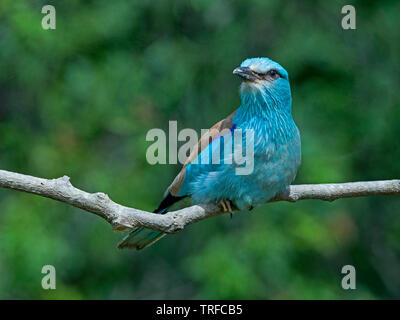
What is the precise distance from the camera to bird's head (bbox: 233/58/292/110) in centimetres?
396

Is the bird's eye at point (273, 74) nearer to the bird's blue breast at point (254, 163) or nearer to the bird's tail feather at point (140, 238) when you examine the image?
the bird's blue breast at point (254, 163)

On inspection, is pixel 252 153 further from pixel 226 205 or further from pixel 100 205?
pixel 100 205

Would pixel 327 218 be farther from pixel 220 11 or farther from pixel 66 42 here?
pixel 66 42

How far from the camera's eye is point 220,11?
6.70m

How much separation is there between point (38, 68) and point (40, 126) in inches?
25.2

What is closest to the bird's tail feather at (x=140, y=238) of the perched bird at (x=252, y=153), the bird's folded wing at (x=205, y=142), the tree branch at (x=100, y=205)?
the perched bird at (x=252, y=153)

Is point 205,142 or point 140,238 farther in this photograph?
point 205,142

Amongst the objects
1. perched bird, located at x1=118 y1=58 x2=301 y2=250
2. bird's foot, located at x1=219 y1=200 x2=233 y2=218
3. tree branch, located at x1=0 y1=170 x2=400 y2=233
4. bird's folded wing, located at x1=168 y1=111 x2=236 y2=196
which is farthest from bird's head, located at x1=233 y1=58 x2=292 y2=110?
tree branch, located at x1=0 y1=170 x2=400 y2=233

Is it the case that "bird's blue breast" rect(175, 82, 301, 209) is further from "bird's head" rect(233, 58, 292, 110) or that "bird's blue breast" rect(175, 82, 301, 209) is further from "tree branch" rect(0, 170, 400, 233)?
"tree branch" rect(0, 170, 400, 233)

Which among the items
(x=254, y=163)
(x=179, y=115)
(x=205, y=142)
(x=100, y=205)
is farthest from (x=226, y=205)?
(x=179, y=115)

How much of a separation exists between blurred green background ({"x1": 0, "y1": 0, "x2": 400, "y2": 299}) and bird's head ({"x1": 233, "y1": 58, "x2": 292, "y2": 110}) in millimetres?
2108

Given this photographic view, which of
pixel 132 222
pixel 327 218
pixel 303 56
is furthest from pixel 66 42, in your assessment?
pixel 132 222

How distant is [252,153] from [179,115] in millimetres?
2866

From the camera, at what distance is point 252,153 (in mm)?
3844
